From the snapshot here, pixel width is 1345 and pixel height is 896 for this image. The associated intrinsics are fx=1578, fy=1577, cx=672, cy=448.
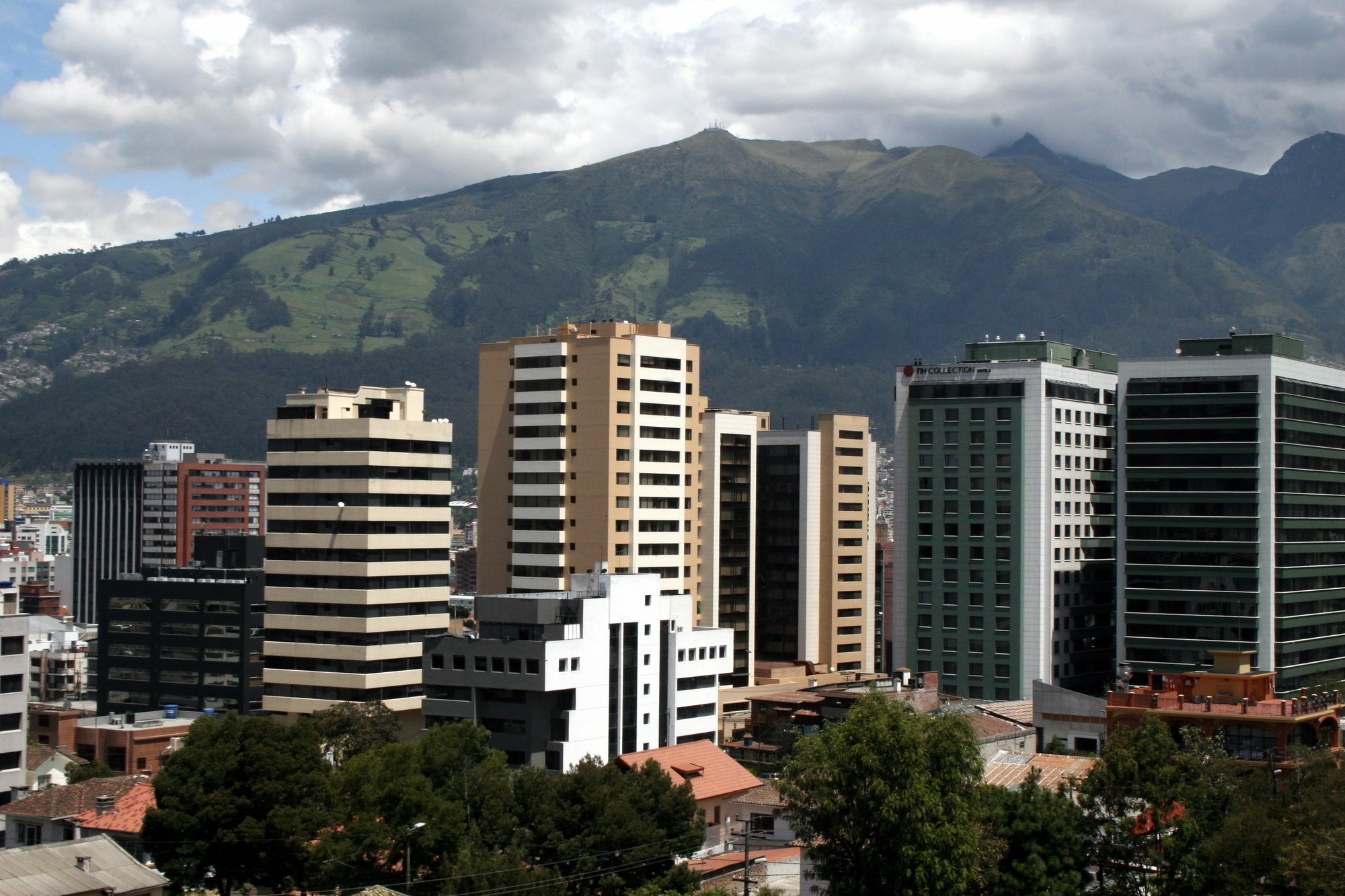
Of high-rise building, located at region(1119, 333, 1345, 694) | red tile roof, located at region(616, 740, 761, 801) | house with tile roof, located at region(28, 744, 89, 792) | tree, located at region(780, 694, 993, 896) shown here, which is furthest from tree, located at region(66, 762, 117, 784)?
high-rise building, located at region(1119, 333, 1345, 694)

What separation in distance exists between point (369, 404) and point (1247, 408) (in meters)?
72.2

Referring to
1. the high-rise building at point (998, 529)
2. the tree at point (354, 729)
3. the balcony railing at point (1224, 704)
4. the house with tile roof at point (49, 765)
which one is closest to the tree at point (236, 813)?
the tree at point (354, 729)

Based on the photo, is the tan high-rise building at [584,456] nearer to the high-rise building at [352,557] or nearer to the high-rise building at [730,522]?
the high-rise building at [352,557]

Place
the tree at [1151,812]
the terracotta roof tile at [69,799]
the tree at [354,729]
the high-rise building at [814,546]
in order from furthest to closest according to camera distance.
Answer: the high-rise building at [814,546] < the tree at [354,729] < the terracotta roof tile at [69,799] < the tree at [1151,812]

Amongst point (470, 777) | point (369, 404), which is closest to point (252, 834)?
point (470, 777)

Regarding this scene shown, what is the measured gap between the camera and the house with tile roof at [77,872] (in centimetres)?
6259

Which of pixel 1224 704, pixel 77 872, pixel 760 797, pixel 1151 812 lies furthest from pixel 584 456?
pixel 1151 812

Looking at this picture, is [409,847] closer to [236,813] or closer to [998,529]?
[236,813]

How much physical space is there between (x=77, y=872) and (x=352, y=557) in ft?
188

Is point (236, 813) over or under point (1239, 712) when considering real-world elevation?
under

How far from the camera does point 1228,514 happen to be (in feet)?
428

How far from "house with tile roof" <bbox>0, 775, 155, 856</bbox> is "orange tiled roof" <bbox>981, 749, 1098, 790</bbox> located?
A: 45.2 m

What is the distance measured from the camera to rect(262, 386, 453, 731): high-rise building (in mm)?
120562

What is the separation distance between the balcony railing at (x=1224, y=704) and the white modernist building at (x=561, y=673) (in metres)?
33.4
